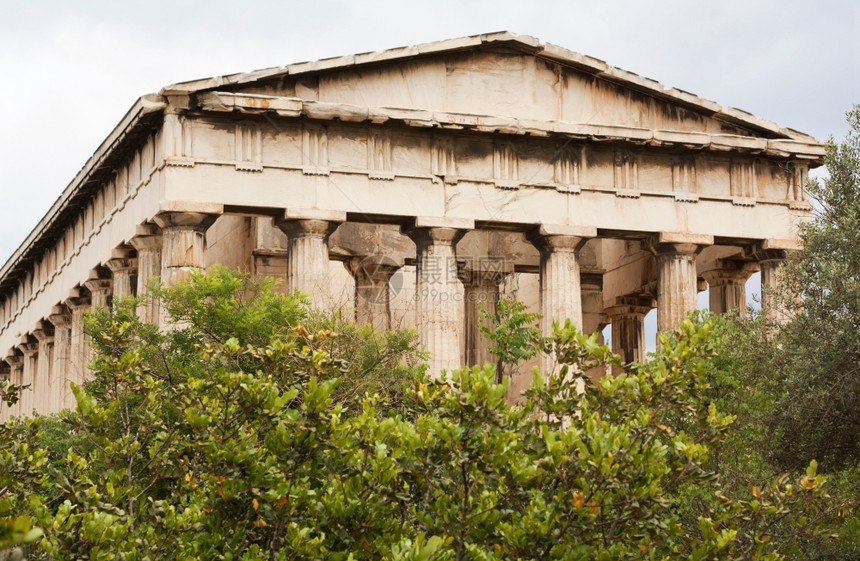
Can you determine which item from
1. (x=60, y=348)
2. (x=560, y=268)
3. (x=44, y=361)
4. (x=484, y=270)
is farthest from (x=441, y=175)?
(x=44, y=361)

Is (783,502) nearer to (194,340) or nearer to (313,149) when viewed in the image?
(194,340)

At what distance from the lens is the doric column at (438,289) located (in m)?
26.5

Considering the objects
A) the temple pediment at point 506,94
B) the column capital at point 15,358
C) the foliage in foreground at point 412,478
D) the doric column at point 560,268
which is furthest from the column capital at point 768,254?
the column capital at point 15,358

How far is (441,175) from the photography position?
27.0 metres

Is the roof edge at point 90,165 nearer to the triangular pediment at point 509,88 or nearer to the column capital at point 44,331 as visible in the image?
the triangular pediment at point 509,88

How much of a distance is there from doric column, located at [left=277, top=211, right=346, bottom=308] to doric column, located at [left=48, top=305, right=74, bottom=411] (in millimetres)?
11345

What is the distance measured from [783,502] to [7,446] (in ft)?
23.0

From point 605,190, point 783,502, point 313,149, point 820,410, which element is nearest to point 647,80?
point 605,190

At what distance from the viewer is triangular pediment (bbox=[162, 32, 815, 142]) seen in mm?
26344

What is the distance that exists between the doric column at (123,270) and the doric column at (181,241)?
3.68 metres

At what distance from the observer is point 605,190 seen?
28031 mm

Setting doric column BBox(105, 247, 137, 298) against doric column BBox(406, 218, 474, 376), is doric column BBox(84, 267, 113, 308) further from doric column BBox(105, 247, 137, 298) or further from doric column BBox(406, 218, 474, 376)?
doric column BBox(406, 218, 474, 376)

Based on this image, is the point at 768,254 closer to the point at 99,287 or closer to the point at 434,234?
the point at 434,234

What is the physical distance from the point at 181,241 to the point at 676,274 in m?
9.99
